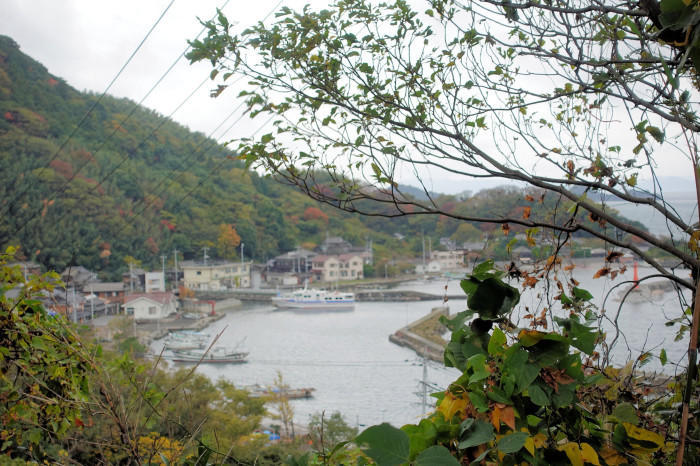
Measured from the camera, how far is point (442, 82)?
152 cm

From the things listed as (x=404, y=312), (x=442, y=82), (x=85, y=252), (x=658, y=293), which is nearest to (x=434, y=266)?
(x=404, y=312)

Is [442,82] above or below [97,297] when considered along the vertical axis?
above

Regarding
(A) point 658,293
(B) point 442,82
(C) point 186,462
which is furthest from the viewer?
(A) point 658,293

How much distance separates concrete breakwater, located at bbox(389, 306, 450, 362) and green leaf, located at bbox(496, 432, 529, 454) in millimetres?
9135

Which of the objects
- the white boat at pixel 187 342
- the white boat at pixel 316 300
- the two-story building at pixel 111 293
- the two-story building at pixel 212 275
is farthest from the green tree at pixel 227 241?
the white boat at pixel 187 342

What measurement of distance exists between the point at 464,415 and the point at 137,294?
1467 centimetres

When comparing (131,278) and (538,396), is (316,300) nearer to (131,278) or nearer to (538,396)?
(131,278)

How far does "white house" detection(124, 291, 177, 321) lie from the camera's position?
43.5 ft

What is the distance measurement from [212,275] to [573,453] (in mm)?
17691

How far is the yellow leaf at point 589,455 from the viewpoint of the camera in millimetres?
530

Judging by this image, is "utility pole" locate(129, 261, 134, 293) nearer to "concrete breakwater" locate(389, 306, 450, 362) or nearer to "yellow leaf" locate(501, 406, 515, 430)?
"concrete breakwater" locate(389, 306, 450, 362)

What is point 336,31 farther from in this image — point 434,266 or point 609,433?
point 434,266

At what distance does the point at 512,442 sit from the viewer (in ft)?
1.61

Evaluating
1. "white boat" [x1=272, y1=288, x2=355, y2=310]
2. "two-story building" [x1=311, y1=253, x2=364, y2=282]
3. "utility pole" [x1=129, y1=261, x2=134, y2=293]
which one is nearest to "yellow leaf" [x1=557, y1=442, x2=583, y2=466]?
"utility pole" [x1=129, y1=261, x2=134, y2=293]
